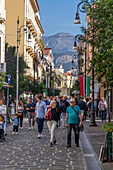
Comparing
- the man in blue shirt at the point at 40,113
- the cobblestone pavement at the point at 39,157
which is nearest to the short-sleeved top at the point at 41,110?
the man in blue shirt at the point at 40,113

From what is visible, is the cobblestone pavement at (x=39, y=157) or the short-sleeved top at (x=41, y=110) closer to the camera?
the cobblestone pavement at (x=39, y=157)

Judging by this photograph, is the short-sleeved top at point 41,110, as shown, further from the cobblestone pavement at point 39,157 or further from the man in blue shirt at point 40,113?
the cobblestone pavement at point 39,157

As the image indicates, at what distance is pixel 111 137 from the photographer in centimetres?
1067

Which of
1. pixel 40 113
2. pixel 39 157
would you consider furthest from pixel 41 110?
pixel 39 157

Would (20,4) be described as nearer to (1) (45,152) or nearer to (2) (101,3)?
(2) (101,3)

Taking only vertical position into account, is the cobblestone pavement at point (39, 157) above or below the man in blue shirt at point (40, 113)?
below

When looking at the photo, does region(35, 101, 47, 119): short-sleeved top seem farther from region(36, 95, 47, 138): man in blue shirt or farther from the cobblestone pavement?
the cobblestone pavement

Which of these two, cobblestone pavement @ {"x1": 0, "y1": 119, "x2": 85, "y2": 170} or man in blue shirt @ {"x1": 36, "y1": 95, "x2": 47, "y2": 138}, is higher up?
man in blue shirt @ {"x1": 36, "y1": 95, "x2": 47, "y2": 138}

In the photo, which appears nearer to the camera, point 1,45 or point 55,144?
point 55,144

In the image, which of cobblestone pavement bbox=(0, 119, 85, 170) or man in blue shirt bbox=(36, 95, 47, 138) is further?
man in blue shirt bbox=(36, 95, 47, 138)

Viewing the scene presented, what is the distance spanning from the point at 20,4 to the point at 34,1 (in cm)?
984

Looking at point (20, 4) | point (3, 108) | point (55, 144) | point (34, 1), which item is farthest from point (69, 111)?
point (34, 1)

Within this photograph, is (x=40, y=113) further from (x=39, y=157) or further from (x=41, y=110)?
(x=39, y=157)

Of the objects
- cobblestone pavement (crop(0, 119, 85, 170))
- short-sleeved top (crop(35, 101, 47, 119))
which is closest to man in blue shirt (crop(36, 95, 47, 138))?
short-sleeved top (crop(35, 101, 47, 119))
